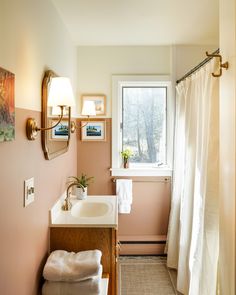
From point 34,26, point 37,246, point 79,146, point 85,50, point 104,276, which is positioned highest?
point 85,50

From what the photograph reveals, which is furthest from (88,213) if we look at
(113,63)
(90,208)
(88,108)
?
(113,63)

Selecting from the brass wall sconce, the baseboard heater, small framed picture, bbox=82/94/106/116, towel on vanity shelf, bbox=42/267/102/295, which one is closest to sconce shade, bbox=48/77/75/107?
the brass wall sconce

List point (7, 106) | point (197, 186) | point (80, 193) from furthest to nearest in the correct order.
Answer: point (80, 193), point (197, 186), point (7, 106)

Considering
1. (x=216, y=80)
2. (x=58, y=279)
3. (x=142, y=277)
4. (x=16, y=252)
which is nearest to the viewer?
(x=16, y=252)

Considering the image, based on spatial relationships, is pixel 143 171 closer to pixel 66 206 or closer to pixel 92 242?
pixel 66 206

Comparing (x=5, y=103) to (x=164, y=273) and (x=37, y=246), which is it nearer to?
(x=37, y=246)

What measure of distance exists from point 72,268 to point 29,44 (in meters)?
1.32

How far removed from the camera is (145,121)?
3.42m

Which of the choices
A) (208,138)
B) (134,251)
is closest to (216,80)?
(208,138)

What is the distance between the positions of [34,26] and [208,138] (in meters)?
1.30

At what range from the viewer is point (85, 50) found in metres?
3.32

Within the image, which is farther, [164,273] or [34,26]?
[164,273]

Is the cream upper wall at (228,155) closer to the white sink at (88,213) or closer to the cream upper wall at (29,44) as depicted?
the white sink at (88,213)

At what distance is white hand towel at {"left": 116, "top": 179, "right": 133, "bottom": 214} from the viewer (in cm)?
324
